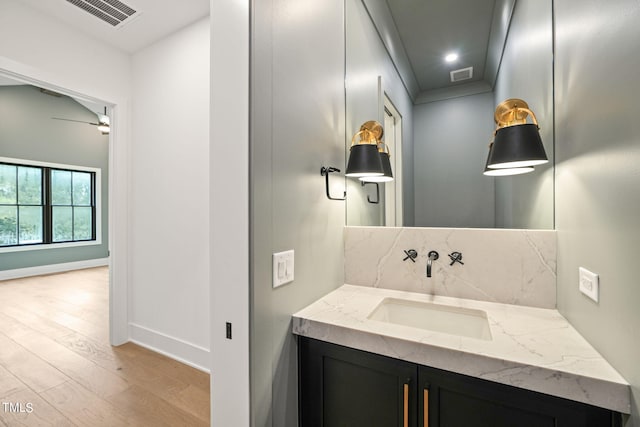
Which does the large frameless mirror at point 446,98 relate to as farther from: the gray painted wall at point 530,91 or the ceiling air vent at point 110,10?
the ceiling air vent at point 110,10

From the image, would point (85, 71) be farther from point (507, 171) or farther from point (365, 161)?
point (507, 171)

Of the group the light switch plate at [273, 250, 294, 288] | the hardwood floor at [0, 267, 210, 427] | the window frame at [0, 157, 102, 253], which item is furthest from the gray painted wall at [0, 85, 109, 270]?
the light switch plate at [273, 250, 294, 288]

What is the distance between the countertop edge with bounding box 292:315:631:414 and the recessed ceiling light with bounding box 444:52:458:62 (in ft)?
4.74

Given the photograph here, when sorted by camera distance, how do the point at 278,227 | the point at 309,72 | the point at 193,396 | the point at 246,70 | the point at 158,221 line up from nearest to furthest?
the point at 246,70, the point at 278,227, the point at 309,72, the point at 193,396, the point at 158,221

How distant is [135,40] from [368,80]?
7.37ft

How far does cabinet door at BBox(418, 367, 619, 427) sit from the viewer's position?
0.76 m

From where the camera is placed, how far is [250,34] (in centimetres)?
95

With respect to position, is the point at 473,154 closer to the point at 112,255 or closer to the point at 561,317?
the point at 561,317

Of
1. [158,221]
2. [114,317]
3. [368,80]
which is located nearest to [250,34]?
[368,80]

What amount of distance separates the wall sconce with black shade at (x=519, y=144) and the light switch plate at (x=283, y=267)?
3.13 ft

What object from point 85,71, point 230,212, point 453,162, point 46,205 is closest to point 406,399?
point 230,212

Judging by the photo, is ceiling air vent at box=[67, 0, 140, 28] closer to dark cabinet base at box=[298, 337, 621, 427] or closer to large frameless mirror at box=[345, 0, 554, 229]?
large frameless mirror at box=[345, 0, 554, 229]

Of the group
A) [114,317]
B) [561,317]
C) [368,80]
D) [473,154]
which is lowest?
[114,317]

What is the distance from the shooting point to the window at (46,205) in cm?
538
